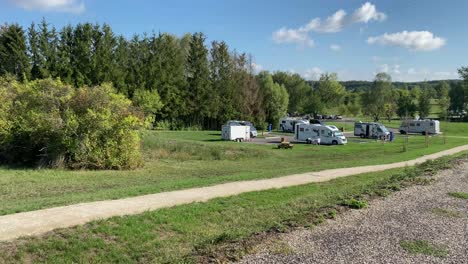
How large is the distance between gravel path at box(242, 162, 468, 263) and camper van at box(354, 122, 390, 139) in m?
37.7

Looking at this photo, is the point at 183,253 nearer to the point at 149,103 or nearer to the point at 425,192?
the point at 425,192

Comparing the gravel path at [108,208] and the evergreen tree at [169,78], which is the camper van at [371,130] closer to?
the evergreen tree at [169,78]

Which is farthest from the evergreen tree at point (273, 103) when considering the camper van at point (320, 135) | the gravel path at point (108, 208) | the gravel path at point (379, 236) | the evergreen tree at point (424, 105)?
the gravel path at point (379, 236)

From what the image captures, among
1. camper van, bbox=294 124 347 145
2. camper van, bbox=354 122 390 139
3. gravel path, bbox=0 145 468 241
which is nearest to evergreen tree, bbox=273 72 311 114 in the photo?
camper van, bbox=354 122 390 139

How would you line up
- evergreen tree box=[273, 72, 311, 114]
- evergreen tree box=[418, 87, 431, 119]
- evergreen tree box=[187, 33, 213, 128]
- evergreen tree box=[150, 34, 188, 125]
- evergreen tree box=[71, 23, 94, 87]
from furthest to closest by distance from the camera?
1. evergreen tree box=[273, 72, 311, 114]
2. evergreen tree box=[418, 87, 431, 119]
3. evergreen tree box=[187, 33, 213, 128]
4. evergreen tree box=[150, 34, 188, 125]
5. evergreen tree box=[71, 23, 94, 87]

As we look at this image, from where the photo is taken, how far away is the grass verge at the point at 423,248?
6.27 metres

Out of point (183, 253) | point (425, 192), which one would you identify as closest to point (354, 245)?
point (183, 253)

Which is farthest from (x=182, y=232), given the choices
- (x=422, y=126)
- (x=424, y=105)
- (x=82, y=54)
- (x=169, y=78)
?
(x=424, y=105)

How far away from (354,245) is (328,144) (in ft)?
111

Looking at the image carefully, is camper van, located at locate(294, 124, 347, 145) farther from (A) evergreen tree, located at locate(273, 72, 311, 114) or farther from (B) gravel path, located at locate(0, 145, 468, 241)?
(A) evergreen tree, located at locate(273, 72, 311, 114)

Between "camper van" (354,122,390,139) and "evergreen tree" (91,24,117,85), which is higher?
"evergreen tree" (91,24,117,85)

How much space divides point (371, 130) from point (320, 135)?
11.1 meters

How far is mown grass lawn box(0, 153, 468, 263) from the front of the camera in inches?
241

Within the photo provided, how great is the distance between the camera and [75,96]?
20.1 m
